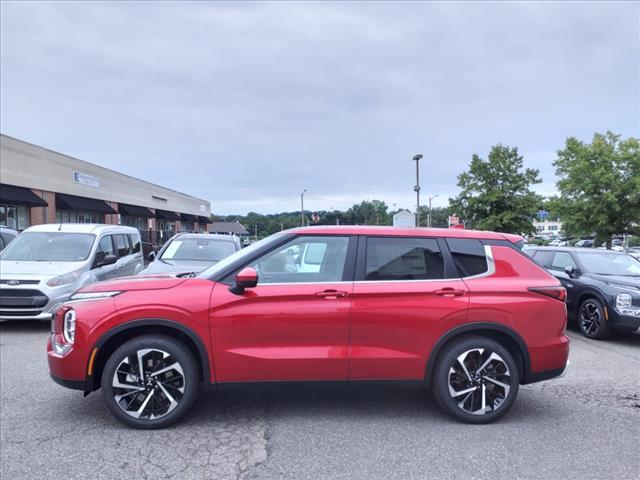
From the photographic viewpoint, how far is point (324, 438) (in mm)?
3797

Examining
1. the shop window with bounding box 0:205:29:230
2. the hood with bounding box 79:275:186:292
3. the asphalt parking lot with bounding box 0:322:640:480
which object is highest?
the shop window with bounding box 0:205:29:230

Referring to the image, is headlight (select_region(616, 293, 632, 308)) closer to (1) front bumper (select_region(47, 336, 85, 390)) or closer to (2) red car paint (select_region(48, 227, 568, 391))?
(2) red car paint (select_region(48, 227, 568, 391))

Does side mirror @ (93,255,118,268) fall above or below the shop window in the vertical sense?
below

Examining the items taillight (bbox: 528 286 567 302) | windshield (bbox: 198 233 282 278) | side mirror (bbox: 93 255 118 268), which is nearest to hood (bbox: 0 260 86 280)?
side mirror (bbox: 93 255 118 268)

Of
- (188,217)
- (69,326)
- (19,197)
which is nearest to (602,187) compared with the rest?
(69,326)

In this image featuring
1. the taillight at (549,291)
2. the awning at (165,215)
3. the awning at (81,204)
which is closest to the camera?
the taillight at (549,291)

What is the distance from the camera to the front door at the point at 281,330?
3908 millimetres

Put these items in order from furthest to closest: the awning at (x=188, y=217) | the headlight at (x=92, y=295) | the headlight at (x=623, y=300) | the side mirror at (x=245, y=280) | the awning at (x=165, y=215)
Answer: the awning at (x=188, y=217) → the awning at (x=165, y=215) → the headlight at (x=623, y=300) → the headlight at (x=92, y=295) → the side mirror at (x=245, y=280)

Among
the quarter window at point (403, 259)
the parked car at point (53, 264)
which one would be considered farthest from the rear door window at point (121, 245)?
the quarter window at point (403, 259)

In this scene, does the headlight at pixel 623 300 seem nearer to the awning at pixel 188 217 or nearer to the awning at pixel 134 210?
the awning at pixel 134 210

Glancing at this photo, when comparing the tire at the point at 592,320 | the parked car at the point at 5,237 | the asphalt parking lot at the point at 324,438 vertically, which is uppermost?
the parked car at the point at 5,237

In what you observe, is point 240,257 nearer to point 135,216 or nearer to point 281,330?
point 281,330

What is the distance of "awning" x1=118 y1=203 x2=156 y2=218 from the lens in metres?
36.0

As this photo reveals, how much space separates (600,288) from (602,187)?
1720cm
